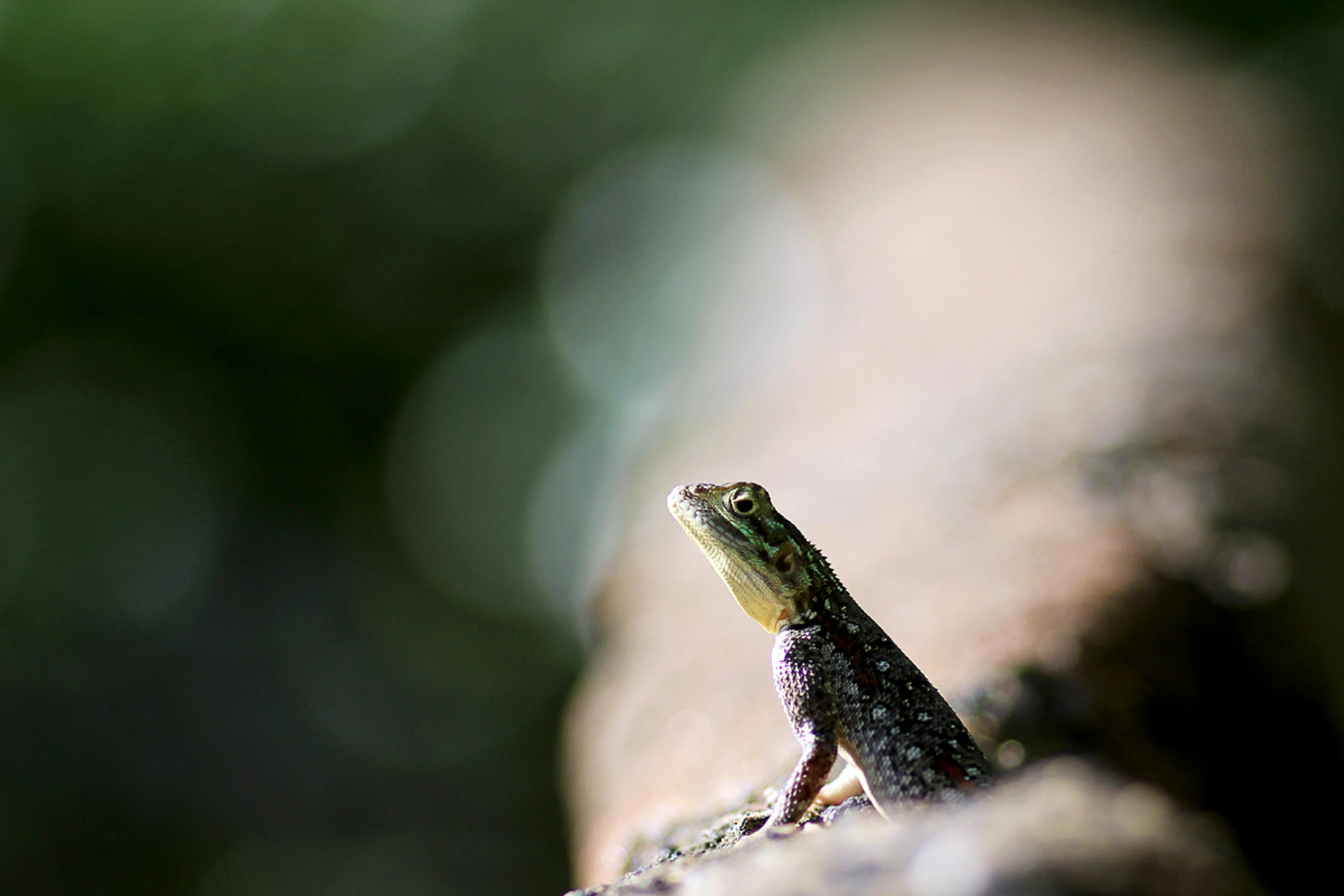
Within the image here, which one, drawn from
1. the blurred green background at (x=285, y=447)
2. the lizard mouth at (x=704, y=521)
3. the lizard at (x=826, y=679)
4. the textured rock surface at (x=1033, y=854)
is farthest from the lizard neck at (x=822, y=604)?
the blurred green background at (x=285, y=447)

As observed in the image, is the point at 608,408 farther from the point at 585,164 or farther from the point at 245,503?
the point at 585,164

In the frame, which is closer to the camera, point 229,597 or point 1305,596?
point 1305,596

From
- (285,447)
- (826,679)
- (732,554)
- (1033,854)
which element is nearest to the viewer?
(1033,854)

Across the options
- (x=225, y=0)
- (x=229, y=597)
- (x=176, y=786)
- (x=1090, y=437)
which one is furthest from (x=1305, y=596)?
(x=225, y=0)

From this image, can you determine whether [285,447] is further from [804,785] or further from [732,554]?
[804,785]

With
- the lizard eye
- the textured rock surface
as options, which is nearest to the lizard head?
the lizard eye

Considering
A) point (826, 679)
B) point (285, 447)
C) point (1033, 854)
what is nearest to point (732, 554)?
point (826, 679)

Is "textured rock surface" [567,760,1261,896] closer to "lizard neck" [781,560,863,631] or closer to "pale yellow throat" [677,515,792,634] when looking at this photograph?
"lizard neck" [781,560,863,631]
